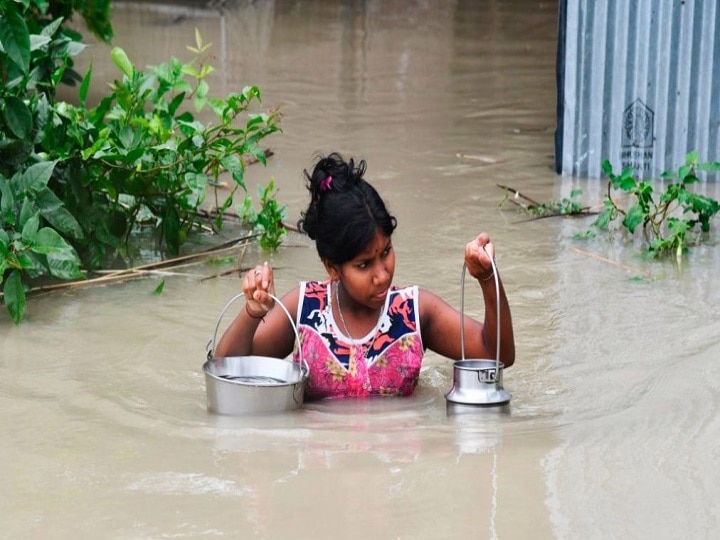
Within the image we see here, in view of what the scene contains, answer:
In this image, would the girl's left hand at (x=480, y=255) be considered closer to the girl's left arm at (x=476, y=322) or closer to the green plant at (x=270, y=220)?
the girl's left arm at (x=476, y=322)

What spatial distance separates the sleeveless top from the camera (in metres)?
Result: 3.59

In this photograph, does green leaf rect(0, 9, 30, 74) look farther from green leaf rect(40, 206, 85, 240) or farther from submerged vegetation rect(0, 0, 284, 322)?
green leaf rect(40, 206, 85, 240)

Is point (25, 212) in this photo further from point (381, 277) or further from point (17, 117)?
point (381, 277)

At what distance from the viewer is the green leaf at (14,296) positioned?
4293 mm

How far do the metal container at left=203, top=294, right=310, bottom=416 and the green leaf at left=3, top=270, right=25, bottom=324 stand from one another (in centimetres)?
113

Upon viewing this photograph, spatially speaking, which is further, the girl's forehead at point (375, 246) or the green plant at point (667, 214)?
the green plant at point (667, 214)

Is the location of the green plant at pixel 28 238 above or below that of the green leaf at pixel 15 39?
below

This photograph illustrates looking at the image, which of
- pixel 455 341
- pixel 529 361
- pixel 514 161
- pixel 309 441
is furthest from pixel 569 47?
pixel 309 441

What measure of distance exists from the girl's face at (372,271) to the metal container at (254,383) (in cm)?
21

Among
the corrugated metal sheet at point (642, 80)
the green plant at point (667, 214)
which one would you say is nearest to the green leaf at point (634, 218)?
the green plant at point (667, 214)

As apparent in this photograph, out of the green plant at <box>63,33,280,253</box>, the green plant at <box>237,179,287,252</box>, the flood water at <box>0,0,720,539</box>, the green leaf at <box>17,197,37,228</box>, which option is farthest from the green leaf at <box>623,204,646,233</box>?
the green leaf at <box>17,197,37,228</box>

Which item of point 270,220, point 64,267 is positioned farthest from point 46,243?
point 270,220

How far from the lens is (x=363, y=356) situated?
3.59 metres

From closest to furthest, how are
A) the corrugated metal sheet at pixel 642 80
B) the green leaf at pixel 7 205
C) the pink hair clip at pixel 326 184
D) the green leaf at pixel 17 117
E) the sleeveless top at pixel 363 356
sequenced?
the pink hair clip at pixel 326 184
the sleeveless top at pixel 363 356
the green leaf at pixel 7 205
the green leaf at pixel 17 117
the corrugated metal sheet at pixel 642 80
